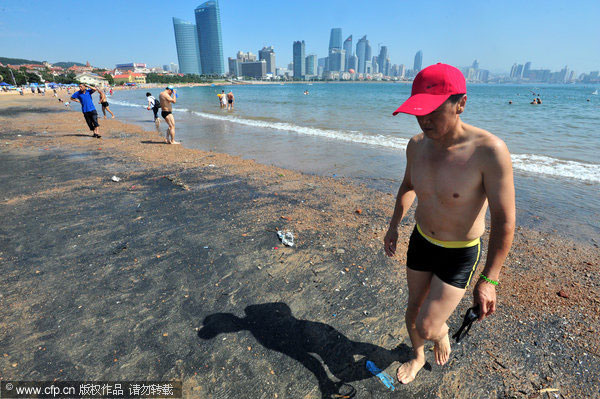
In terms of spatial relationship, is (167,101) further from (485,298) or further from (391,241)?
(485,298)

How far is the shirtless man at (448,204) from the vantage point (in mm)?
1542

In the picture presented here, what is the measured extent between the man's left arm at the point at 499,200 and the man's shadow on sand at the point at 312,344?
1216 millimetres

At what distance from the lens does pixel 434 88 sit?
153cm

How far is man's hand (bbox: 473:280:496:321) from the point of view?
168 centimetres

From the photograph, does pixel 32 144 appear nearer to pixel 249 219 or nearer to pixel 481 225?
pixel 249 219

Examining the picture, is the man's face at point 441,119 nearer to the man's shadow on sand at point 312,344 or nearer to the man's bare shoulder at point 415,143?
the man's bare shoulder at point 415,143

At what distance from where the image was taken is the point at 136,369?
7.39 ft

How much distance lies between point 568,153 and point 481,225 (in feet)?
42.0

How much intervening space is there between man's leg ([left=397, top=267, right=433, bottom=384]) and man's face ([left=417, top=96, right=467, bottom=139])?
40.6 inches

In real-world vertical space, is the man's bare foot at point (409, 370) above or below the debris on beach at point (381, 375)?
above

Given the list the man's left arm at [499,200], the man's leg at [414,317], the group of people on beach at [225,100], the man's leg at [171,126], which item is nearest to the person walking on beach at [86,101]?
the man's leg at [171,126]

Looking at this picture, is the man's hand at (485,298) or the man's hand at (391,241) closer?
the man's hand at (485,298)

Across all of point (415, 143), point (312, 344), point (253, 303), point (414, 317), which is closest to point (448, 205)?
point (415, 143)

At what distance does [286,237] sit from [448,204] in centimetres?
268
